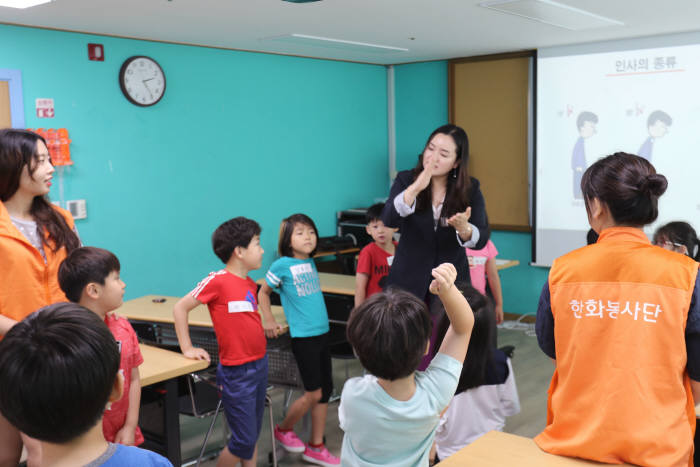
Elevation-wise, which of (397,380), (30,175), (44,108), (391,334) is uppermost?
(44,108)

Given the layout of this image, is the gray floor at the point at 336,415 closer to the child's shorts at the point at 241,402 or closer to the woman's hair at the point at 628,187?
the child's shorts at the point at 241,402

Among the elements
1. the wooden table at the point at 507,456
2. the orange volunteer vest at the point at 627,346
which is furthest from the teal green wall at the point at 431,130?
the orange volunteer vest at the point at 627,346

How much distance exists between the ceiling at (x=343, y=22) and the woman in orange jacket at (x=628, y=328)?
255 cm

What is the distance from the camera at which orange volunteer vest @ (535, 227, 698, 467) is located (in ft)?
5.13

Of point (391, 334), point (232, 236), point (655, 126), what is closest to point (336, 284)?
point (232, 236)

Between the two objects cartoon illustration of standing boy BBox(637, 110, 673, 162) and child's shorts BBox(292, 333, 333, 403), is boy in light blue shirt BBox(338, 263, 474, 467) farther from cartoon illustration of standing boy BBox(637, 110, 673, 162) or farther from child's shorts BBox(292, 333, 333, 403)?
cartoon illustration of standing boy BBox(637, 110, 673, 162)

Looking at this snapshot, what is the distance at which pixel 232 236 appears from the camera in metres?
2.93

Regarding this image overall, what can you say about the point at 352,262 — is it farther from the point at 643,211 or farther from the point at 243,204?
the point at 643,211

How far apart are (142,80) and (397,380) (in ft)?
13.3

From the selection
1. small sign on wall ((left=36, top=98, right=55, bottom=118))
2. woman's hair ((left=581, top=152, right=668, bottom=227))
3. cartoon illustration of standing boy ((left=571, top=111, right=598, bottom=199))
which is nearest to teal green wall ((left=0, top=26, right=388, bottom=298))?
small sign on wall ((left=36, top=98, right=55, bottom=118))

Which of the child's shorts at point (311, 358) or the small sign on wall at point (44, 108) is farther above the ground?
the small sign on wall at point (44, 108)

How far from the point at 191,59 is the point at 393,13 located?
6.14ft

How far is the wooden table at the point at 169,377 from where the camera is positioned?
2619 mm

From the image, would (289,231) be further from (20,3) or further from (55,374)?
(55,374)
